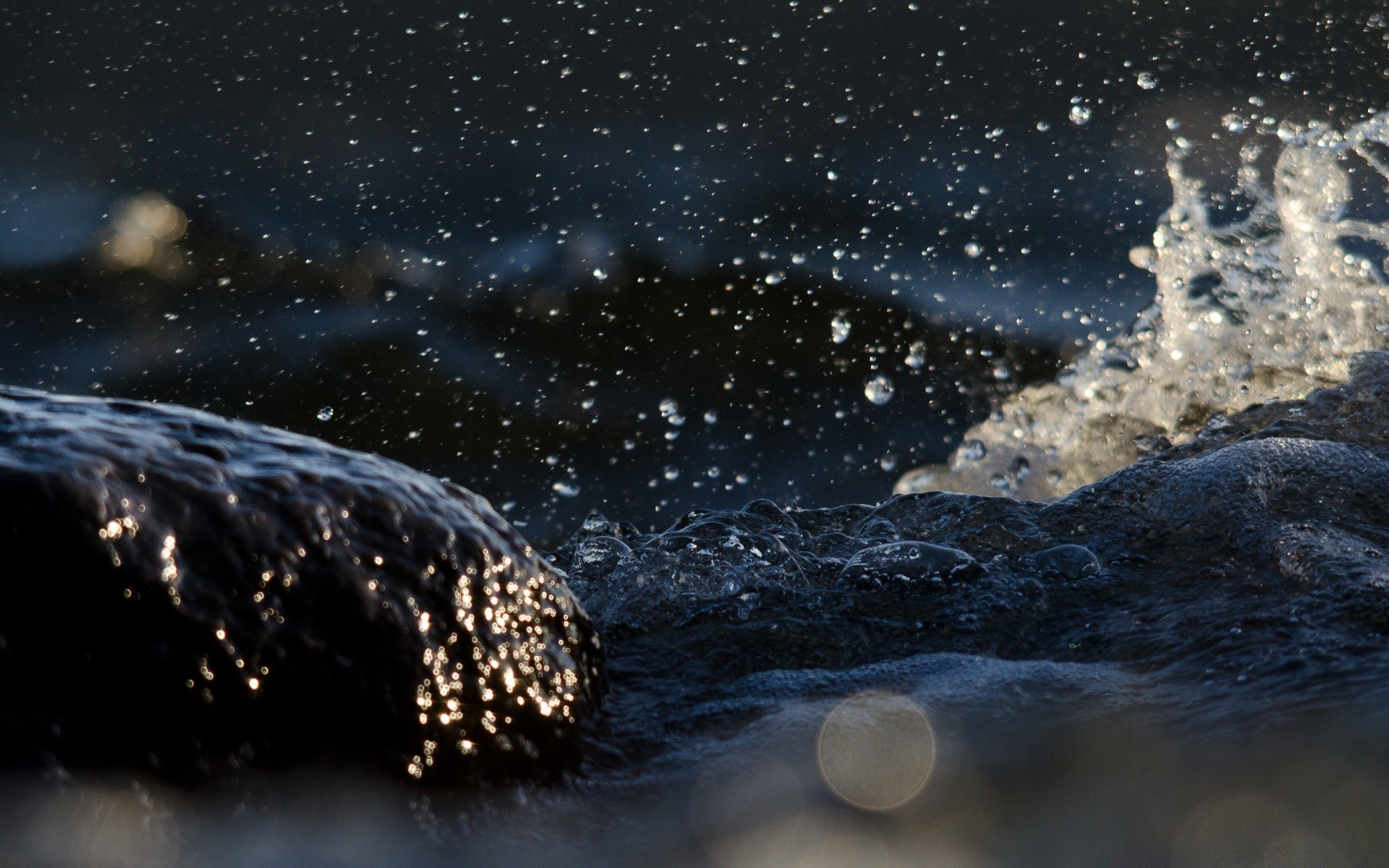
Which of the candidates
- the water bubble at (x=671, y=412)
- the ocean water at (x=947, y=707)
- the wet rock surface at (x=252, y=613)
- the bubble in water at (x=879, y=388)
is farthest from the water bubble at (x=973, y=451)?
the wet rock surface at (x=252, y=613)

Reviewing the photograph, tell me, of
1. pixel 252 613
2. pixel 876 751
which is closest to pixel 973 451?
pixel 876 751

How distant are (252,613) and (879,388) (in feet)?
9.20

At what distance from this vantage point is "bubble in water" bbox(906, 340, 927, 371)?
4.07m

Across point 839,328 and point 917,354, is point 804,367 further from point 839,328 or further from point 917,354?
point 917,354

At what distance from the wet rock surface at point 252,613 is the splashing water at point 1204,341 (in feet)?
7.43

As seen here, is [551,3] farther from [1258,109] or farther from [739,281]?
[1258,109]

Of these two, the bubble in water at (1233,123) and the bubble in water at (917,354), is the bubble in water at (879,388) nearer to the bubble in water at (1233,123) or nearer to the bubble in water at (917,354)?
the bubble in water at (917,354)

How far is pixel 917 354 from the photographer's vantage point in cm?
410

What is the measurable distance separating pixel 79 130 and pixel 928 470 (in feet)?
11.9

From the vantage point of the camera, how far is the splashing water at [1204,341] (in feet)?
12.1

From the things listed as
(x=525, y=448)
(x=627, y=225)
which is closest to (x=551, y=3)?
(x=627, y=225)

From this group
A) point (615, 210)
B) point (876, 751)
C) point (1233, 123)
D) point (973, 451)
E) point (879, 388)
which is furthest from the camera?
point (1233, 123)

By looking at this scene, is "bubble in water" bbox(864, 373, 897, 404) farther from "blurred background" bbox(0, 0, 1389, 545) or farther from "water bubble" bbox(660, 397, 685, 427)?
"water bubble" bbox(660, 397, 685, 427)

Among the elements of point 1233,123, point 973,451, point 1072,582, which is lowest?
point 1072,582
